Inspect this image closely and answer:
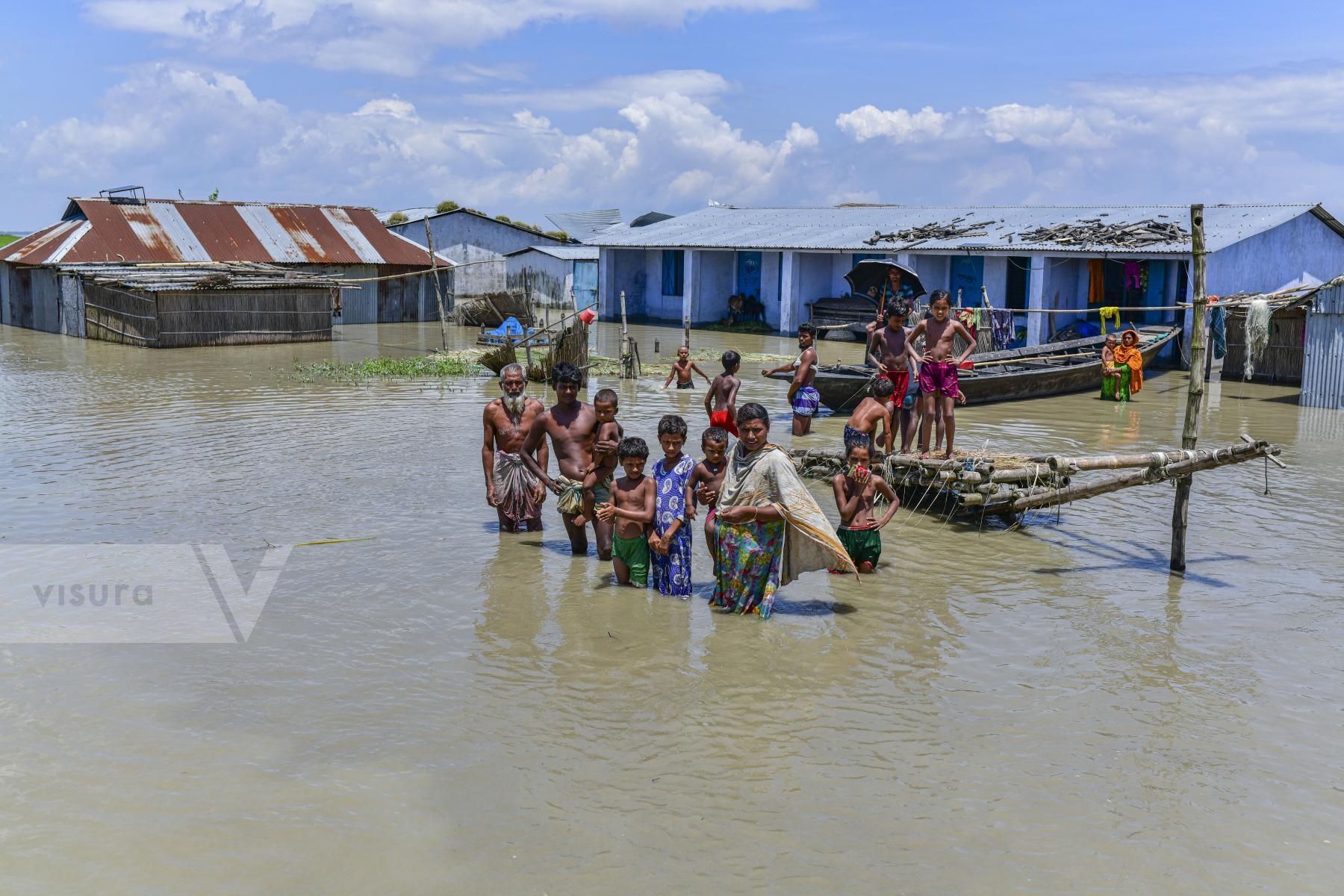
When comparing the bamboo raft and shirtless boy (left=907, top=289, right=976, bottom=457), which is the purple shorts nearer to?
shirtless boy (left=907, top=289, right=976, bottom=457)

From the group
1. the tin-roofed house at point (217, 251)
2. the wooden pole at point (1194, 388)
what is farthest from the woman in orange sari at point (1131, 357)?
the tin-roofed house at point (217, 251)

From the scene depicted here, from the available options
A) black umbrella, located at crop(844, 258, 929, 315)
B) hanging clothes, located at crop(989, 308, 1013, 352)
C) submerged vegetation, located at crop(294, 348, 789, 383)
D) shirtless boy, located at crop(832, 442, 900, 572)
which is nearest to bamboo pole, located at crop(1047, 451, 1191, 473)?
shirtless boy, located at crop(832, 442, 900, 572)

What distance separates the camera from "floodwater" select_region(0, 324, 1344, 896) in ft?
15.1

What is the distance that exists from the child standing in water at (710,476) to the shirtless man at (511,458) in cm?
178

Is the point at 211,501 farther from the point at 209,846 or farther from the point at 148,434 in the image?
the point at 209,846

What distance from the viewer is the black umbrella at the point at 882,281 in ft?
83.7

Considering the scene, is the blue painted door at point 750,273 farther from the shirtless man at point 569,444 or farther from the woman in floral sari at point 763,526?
the woman in floral sari at point 763,526

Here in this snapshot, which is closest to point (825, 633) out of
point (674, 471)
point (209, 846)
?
point (674, 471)

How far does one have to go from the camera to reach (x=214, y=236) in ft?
103

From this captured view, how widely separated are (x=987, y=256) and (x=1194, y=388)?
19.5 meters

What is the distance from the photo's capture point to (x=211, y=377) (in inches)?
807

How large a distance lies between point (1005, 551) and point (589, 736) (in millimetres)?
4854

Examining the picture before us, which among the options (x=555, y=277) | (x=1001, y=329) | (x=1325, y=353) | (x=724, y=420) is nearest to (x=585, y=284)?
(x=555, y=277)

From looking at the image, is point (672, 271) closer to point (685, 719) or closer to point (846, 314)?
point (846, 314)
